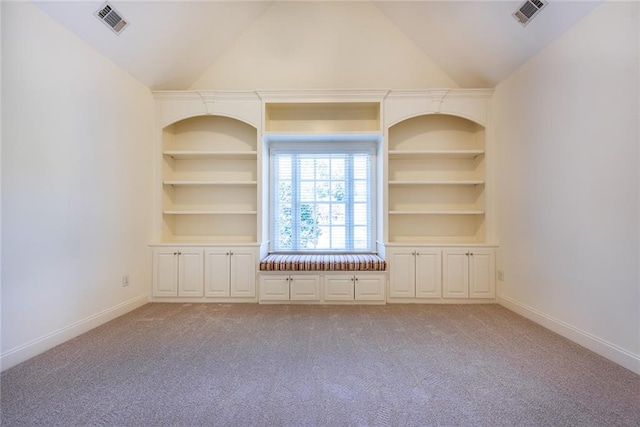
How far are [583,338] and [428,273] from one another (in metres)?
1.36

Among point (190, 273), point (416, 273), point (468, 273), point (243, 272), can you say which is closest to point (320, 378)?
point (243, 272)

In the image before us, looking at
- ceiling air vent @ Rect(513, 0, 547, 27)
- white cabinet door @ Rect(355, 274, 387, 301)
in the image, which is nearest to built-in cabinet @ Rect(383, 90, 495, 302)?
white cabinet door @ Rect(355, 274, 387, 301)

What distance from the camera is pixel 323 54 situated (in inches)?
127

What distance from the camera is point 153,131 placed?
3.27 meters

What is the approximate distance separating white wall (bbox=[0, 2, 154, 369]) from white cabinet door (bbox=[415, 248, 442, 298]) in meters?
3.35

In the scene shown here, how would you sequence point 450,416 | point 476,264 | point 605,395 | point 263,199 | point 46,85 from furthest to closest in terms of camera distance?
point 263,199
point 476,264
point 46,85
point 605,395
point 450,416

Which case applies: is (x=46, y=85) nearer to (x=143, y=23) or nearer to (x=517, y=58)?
(x=143, y=23)

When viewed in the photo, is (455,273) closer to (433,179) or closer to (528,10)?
(433,179)

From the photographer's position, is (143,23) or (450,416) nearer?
(450,416)

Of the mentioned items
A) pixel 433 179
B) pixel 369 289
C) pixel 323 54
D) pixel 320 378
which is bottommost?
pixel 320 378

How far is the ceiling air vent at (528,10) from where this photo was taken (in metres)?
2.21

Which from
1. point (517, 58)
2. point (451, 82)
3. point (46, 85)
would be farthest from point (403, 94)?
point (46, 85)

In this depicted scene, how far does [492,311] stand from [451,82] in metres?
2.87

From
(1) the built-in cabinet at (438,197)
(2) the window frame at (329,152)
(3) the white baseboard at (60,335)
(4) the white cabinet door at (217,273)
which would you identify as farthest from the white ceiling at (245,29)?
(3) the white baseboard at (60,335)
